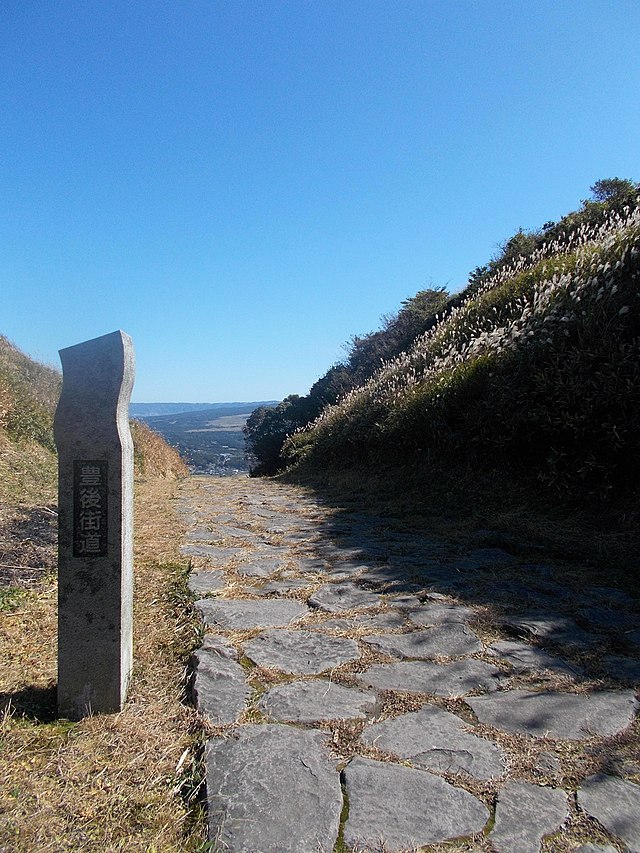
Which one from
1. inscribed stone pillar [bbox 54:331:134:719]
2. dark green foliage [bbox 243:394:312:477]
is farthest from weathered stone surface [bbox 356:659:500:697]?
dark green foliage [bbox 243:394:312:477]

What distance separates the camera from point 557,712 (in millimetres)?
1797

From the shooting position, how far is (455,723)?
1.75 m

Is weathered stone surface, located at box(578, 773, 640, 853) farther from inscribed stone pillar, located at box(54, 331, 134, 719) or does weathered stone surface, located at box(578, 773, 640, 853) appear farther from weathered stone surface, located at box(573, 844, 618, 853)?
inscribed stone pillar, located at box(54, 331, 134, 719)

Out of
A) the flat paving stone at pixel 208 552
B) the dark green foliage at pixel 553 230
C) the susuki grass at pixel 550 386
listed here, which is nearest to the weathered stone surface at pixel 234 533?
the flat paving stone at pixel 208 552

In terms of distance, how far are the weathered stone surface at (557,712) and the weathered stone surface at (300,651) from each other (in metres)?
0.56

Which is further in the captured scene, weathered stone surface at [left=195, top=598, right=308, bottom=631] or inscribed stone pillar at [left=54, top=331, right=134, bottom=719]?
weathered stone surface at [left=195, top=598, right=308, bottom=631]

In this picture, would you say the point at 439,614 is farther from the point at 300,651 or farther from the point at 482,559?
the point at 482,559

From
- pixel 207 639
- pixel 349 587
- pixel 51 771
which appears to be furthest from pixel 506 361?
pixel 51 771

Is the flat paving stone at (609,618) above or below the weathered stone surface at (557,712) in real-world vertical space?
above

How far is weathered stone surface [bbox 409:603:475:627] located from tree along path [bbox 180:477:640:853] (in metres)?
0.01

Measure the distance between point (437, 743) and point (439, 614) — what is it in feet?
3.44

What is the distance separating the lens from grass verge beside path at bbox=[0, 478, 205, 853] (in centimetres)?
126

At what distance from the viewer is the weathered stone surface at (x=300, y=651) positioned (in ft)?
7.00

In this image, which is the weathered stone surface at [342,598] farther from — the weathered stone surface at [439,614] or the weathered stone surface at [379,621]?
the weathered stone surface at [439,614]
